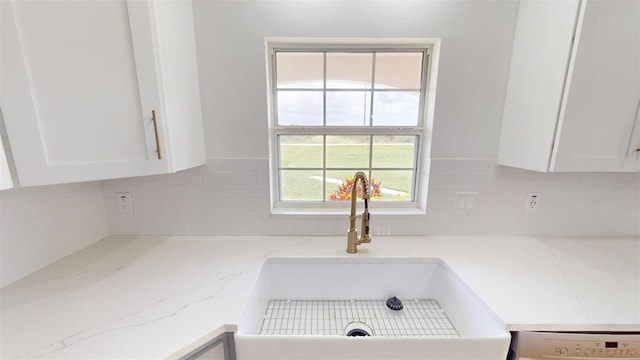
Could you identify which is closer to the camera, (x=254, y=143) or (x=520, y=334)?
(x=520, y=334)

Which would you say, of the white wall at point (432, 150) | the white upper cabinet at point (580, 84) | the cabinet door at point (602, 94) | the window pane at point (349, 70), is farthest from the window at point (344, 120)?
the cabinet door at point (602, 94)

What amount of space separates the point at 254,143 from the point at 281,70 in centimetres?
42

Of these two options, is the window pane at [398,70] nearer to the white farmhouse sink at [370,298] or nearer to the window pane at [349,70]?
the window pane at [349,70]

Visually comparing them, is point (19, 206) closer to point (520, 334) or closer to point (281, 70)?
point (281, 70)

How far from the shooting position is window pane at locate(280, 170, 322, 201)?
A: 1.45 metres

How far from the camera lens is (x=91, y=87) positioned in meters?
0.84

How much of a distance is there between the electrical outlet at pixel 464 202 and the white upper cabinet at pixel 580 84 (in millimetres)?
304

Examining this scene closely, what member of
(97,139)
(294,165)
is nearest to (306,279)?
(294,165)

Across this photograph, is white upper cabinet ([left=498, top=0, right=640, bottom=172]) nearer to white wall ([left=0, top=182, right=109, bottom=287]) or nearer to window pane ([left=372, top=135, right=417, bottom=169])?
window pane ([left=372, top=135, right=417, bottom=169])

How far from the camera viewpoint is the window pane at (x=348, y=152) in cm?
141

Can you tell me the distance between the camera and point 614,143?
1.04 m

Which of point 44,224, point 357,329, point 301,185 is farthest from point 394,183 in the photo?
point 44,224

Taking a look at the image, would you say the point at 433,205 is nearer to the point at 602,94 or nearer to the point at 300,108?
the point at 602,94

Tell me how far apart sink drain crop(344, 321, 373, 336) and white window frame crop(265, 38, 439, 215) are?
0.56 metres
